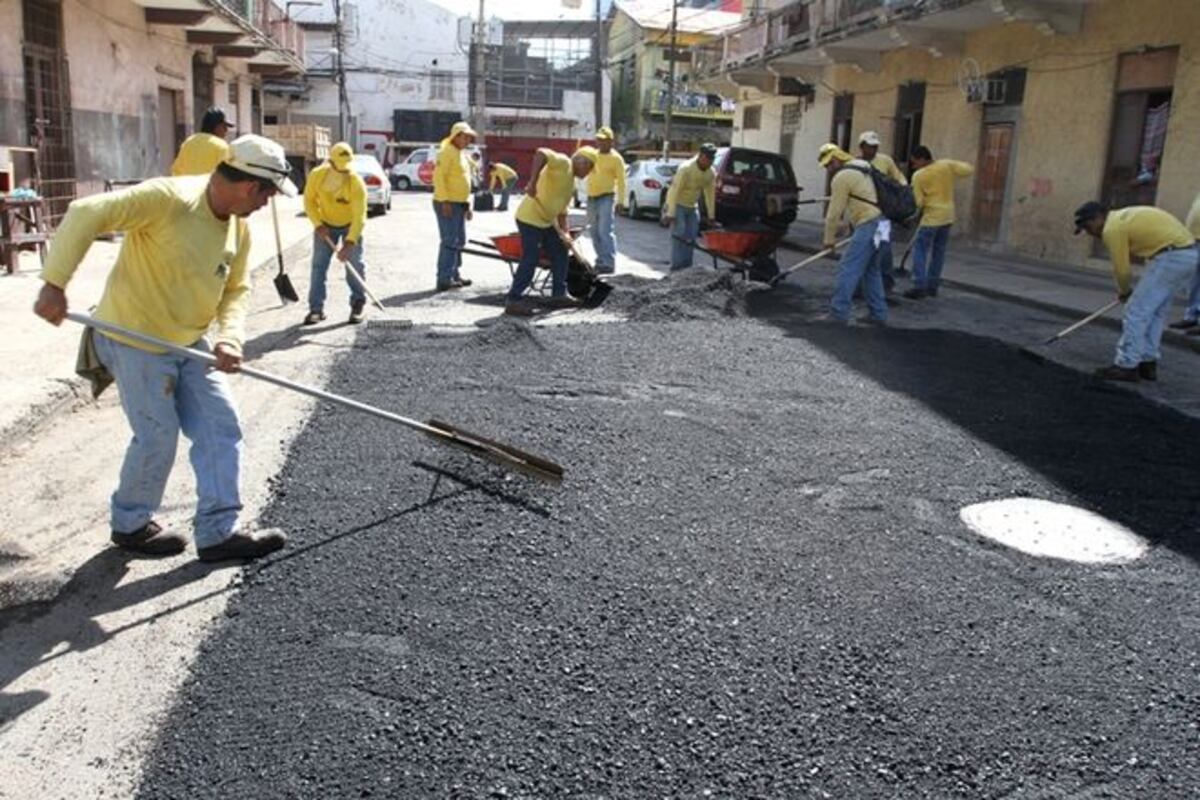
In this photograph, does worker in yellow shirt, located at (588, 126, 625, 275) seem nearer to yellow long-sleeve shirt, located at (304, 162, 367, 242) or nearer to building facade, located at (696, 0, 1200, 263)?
yellow long-sleeve shirt, located at (304, 162, 367, 242)

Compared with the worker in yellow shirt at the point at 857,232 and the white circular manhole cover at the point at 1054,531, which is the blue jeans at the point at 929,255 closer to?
the worker in yellow shirt at the point at 857,232

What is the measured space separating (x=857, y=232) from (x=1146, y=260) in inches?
97.8

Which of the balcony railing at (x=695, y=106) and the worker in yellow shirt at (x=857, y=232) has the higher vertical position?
the balcony railing at (x=695, y=106)

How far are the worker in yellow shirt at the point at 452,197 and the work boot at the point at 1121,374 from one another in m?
5.99

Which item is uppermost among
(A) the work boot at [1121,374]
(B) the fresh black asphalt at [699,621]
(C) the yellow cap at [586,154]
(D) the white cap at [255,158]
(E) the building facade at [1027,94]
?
(E) the building facade at [1027,94]

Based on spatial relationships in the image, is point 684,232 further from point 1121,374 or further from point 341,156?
point 1121,374

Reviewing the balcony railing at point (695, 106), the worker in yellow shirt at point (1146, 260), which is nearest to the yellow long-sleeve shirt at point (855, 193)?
the worker in yellow shirt at point (1146, 260)

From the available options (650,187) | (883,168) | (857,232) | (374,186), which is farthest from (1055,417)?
Result: (374,186)

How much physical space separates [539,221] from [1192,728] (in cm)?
739

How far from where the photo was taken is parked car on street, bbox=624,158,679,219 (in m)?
23.4

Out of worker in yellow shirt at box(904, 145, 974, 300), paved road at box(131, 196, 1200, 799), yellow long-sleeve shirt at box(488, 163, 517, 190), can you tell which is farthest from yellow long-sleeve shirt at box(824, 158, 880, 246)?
yellow long-sleeve shirt at box(488, 163, 517, 190)

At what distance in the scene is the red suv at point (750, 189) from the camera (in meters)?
17.0

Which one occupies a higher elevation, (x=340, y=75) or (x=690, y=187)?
(x=340, y=75)

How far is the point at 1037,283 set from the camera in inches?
526
